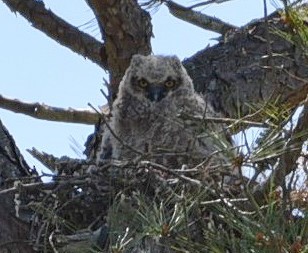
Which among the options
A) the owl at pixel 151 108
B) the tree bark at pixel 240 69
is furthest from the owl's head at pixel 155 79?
the tree bark at pixel 240 69

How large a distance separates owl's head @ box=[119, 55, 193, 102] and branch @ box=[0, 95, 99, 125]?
0.75 feet

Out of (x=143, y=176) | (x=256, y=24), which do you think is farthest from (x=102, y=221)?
(x=256, y=24)

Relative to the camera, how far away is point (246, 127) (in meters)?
3.27

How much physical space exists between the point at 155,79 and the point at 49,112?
514 mm

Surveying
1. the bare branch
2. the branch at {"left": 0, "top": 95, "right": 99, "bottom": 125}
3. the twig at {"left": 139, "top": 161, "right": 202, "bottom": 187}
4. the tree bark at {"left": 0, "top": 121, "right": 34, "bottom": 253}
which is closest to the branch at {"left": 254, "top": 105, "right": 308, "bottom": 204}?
the twig at {"left": 139, "top": 161, "right": 202, "bottom": 187}

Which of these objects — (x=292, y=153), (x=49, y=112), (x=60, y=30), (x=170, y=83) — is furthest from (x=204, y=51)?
(x=292, y=153)

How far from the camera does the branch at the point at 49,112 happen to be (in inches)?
210

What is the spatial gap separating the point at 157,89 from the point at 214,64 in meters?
0.35

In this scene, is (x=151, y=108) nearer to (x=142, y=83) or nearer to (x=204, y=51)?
(x=142, y=83)

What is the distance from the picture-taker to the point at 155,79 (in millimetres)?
5348

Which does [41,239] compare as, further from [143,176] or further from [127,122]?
[127,122]

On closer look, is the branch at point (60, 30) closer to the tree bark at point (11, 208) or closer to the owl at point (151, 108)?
the owl at point (151, 108)

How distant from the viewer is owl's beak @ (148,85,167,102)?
5.25m

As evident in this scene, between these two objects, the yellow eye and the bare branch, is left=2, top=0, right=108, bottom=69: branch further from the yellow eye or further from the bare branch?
the yellow eye
